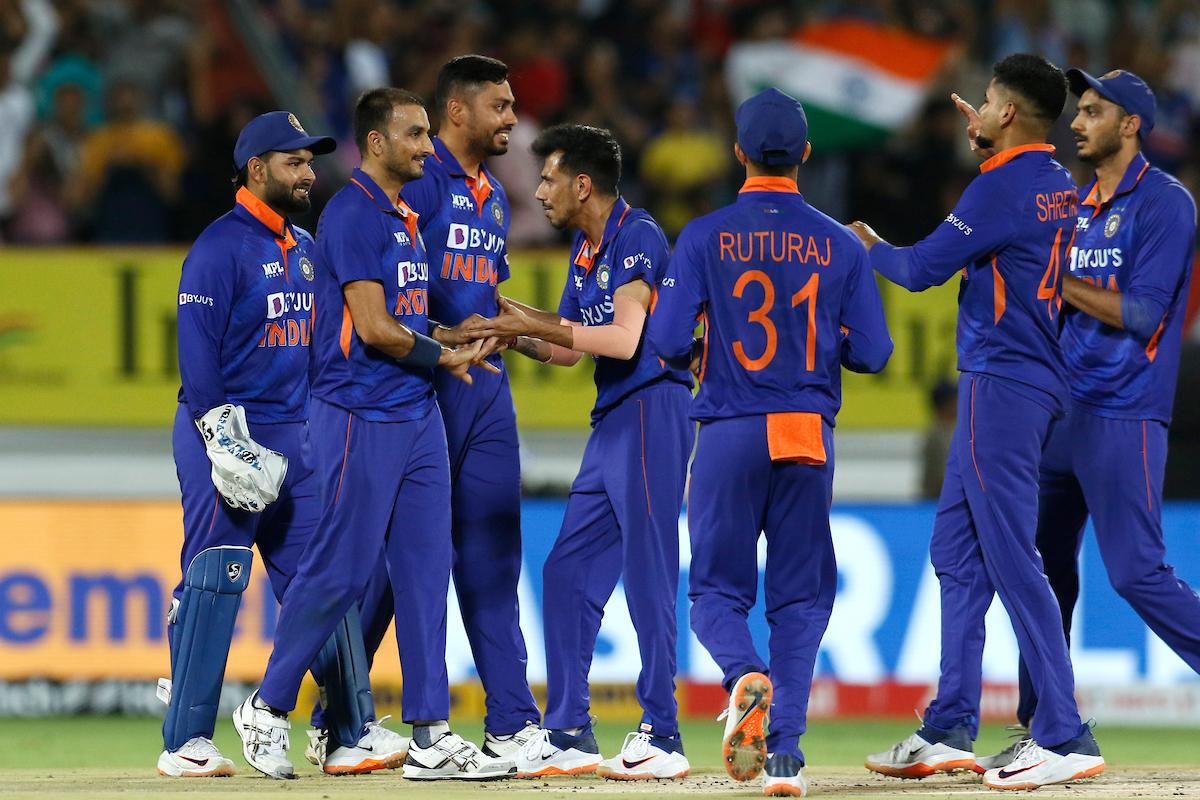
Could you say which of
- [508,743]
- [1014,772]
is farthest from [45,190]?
[1014,772]

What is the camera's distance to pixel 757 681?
22.4 ft

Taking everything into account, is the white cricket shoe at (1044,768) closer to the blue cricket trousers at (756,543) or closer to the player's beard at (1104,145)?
the blue cricket trousers at (756,543)

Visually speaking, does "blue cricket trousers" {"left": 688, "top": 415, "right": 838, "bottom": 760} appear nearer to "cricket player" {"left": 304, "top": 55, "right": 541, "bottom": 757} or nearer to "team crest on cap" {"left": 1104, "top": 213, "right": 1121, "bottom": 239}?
"cricket player" {"left": 304, "top": 55, "right": 541, "bottom": 757}

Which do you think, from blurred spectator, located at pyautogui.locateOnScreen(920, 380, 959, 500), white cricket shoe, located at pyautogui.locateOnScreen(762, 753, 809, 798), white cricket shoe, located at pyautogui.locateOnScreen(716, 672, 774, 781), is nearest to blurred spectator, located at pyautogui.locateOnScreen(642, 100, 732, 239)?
blurred spectator, located at pyautogui.locateOnScreen(920, 380, 959, 500)

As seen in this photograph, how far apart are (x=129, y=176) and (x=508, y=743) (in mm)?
7187

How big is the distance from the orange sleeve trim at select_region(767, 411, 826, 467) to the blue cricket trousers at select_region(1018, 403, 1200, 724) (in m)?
1.14

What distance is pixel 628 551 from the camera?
7.95m

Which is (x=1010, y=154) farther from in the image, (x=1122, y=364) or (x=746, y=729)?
(x=746, y=729)

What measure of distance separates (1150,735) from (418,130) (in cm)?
572

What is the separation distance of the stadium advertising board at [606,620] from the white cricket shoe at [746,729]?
4.48 metres

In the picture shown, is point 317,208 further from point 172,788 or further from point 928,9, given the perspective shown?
point 172,788

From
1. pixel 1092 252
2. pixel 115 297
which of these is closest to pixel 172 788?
pixel 1092 252

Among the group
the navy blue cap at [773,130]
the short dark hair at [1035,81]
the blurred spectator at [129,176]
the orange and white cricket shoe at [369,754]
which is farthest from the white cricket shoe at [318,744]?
the blurred spectator at [129,176]

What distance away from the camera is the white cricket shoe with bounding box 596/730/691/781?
7.74 meters
